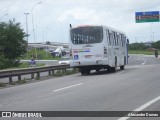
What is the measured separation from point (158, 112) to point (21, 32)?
2544 inches

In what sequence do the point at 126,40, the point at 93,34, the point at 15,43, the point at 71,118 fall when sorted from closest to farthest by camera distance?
the point at 71,118, the point at 93,34, the point at 126,40, the point at 15,43

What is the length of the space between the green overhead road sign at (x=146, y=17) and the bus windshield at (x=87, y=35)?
36264mm

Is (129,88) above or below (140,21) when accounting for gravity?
below

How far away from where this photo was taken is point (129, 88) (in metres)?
17.4

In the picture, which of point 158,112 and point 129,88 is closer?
point 158,112

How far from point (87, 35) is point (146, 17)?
36.8m

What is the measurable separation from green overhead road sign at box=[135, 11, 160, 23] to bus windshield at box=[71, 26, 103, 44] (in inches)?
1428

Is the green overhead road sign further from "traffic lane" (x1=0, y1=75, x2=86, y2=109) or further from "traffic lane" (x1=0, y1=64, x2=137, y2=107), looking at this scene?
"traffic lane" (x1=0, y1=75, x2=86, y2=109)

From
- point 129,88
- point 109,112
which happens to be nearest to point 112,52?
point 129,88

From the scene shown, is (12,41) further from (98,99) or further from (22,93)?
(98,99)

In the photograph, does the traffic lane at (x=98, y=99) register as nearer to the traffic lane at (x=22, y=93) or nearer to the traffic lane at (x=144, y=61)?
the traffic lane at (x=22, y=93)

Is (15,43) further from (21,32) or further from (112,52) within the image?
(112,52)

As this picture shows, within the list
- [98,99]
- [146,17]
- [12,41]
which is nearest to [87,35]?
[98,99]

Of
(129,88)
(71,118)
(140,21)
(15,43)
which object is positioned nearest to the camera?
(71,118)
